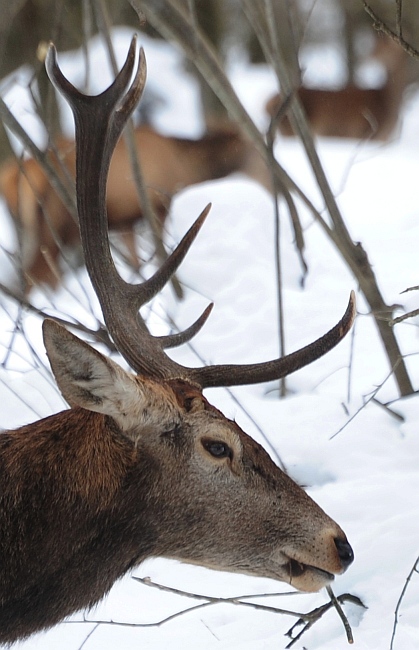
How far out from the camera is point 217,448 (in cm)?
270

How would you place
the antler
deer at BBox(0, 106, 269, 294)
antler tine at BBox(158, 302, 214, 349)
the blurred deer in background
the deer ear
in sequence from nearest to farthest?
1. the deer ear
2. the antler
3. antler tine at BBox(158, 302, 214, 349)
4. deer at BBox(0, 106, 269, 294)
5. the blurred deer in background

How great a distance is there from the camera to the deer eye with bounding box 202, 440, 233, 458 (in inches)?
106

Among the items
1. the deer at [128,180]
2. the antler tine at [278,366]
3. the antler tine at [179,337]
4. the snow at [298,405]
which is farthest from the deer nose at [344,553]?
the deer at [128,180]

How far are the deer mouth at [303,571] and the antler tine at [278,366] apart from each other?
0.51 metres

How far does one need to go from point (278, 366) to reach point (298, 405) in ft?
5.05

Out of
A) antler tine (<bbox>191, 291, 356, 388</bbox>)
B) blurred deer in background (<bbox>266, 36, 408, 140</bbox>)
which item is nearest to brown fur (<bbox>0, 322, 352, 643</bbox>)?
antler tine (<bbox>191, 291, 356, 388</bbox>)

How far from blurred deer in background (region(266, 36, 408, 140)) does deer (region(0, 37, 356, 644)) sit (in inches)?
412

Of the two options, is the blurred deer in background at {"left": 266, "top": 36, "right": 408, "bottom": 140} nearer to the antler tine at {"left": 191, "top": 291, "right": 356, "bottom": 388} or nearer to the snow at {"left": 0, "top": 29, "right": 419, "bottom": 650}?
the snow at {"left": 0, "top": 29, "right": 419, "bottom": 650}

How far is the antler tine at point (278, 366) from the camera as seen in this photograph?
281 cm

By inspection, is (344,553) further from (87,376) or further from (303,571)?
(87,376)

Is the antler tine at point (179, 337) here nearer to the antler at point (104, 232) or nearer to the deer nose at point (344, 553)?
the antler at point (104, 232)

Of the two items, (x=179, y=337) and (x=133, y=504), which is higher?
(x=179, y=337)

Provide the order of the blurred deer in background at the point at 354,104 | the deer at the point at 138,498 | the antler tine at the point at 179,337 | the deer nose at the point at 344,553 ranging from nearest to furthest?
the deer at the point at 138,498, the deer nose at the point at 344,553, the antler tine at the point at 179,337, the blurred deer in background at the point at 354,104

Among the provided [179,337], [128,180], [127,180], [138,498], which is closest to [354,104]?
[127,180]
